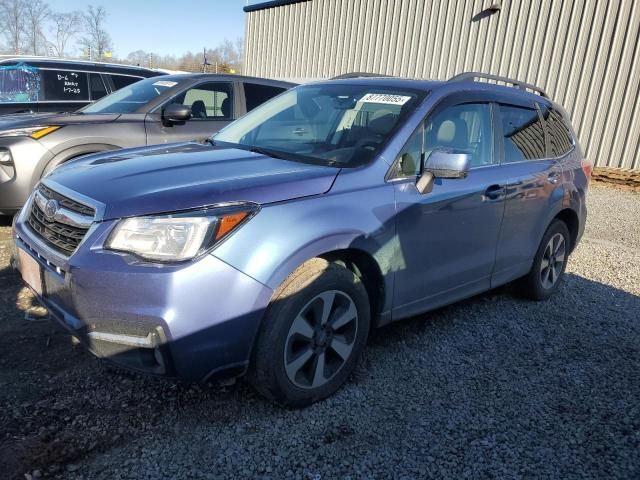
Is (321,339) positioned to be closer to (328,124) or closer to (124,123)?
(328,124)

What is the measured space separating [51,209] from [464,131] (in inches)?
100

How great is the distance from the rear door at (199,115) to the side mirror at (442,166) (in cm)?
331

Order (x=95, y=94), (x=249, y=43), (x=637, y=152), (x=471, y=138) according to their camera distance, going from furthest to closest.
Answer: (x=249, y=43)
(x=637, y=152)
(x=95, y=94)
(x=471, y=138)

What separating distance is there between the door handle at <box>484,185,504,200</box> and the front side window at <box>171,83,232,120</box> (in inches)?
149

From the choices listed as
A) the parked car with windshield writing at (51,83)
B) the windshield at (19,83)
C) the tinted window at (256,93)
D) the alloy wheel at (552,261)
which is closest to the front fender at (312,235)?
the alloy wheel at (552,261)

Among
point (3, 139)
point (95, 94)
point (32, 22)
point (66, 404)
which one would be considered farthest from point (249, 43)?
point (32, 22)

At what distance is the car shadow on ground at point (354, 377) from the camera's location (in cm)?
245

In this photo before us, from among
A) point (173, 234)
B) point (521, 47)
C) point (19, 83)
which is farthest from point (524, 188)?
point (521, 47)

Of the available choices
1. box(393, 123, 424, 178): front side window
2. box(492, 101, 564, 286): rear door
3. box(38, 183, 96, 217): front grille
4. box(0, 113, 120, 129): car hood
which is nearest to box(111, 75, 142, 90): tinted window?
box(0, 113, 120, 129): car hood

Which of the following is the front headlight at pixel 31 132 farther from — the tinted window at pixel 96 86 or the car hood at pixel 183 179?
the tinted window at pixel 96 86

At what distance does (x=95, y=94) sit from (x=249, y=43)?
39.6 feet

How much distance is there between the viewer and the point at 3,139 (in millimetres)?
5008

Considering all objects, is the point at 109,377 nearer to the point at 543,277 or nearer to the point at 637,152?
the point at 543,277

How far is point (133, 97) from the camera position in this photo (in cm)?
601
